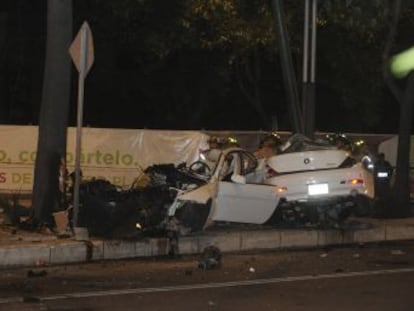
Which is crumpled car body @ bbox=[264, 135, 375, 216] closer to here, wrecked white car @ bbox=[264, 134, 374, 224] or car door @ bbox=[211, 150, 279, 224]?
wrecked white car @ bbox=[264, 134, 374, 224]

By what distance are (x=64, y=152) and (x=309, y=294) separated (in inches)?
209

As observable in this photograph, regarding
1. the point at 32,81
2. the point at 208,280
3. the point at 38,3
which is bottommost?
the point at 208,280

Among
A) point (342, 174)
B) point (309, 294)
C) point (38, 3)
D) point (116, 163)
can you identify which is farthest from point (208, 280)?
point (38, 3)

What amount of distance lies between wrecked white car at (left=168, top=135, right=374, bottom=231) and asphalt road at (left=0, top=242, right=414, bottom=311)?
0.75m

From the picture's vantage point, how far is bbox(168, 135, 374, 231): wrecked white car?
12.5 meters

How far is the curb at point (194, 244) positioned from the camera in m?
11.2

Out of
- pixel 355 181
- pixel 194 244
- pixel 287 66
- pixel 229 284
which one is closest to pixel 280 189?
pixel 355 181

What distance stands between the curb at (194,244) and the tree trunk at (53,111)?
48.9 inches

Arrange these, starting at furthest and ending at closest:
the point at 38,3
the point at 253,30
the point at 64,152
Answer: the point at 38,3 < the point at 253,30 < the point at 64,152

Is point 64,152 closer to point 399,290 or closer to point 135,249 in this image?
point 135,249

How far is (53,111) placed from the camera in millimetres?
12875

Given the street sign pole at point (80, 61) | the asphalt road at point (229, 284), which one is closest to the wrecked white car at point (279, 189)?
the asphalt road at point (229, 284)

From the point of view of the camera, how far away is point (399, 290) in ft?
30.8

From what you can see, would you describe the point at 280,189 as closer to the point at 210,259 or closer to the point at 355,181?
the point at 355,181
